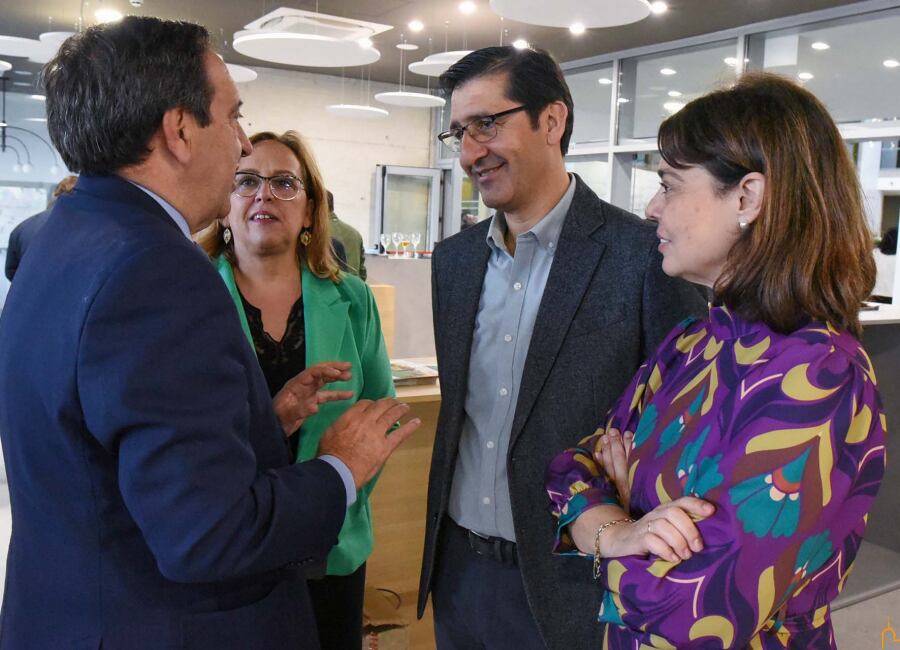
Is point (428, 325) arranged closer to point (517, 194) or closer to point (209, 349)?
point (517, 194)

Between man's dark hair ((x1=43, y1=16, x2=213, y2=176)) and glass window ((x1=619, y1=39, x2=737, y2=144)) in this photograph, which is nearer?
man's dark hair ((x1=43, y1=16, x2=213, y2=176))

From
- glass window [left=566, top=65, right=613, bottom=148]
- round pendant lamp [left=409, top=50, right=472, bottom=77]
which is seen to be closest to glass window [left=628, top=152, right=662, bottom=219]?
glass window [left=566, top=65, right=613, bottom=148]

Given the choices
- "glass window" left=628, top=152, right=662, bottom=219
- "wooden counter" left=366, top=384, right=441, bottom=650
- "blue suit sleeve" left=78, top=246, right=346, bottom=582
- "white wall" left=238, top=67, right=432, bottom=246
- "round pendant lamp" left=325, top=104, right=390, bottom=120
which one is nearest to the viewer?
"blue suit sleeve" left=78, top=246, right=346, bottom=582

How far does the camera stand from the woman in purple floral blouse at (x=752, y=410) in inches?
44.6

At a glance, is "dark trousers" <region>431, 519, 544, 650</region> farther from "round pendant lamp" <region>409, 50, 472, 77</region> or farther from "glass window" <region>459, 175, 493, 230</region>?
"glass window" <region>459, 175, 493, 230</region>

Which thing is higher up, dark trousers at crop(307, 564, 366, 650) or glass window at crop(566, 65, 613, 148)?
glass window at crop(566, 65, 613, 148)

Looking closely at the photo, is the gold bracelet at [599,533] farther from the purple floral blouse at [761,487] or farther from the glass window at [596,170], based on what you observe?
the glass window at [596,170]

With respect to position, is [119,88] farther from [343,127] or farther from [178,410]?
[343,127]

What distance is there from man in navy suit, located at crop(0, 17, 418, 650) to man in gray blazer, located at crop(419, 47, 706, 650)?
539mm

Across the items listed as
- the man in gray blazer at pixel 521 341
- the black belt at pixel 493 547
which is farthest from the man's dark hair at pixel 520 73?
the black belt at pixel 493 547

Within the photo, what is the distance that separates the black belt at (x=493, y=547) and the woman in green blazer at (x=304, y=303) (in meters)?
0.38

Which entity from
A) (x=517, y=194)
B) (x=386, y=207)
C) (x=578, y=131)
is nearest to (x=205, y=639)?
(x=517, y=194)

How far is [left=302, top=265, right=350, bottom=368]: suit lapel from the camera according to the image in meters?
2.13

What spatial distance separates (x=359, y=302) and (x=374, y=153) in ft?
40.6
